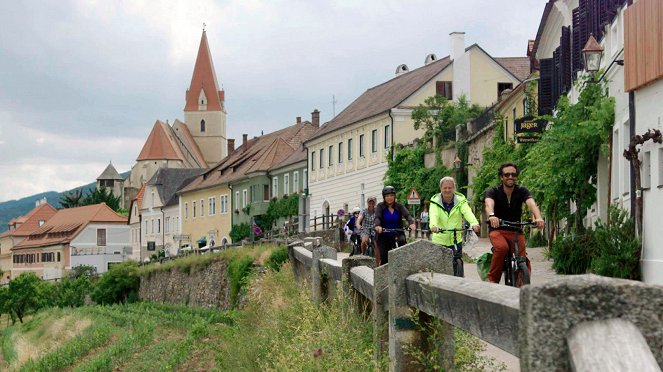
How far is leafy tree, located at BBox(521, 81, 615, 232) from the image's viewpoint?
1003 inches

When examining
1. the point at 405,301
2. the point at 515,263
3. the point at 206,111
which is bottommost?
the point at 515,263

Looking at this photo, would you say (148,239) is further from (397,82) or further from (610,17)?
(610,17)

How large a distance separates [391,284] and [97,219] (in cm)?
12545

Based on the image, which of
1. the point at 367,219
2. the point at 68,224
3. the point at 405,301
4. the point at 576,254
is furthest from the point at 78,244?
the point at 405,301

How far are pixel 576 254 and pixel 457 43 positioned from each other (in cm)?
3824

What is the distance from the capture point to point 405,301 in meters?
6.93

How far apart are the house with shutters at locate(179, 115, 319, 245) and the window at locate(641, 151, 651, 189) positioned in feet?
175

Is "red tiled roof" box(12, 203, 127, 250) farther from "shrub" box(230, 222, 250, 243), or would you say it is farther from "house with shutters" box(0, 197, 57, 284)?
"shrub" box(230, 222, 250, 243)

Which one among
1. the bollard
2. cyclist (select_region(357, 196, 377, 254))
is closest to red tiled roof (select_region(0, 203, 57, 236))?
cyclist (select_region(357, 196, 377, 254))

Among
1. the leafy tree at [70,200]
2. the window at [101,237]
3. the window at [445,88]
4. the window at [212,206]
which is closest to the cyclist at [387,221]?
the window at [445,88]

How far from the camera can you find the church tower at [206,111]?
16188cm

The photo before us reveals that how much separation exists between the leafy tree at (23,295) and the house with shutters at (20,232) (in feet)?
193

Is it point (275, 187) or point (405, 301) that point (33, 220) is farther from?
point (405, 301)

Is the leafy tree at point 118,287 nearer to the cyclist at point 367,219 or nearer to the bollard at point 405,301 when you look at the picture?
the cyclist at point 367,219
